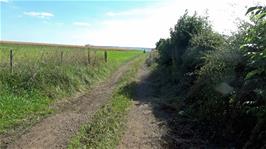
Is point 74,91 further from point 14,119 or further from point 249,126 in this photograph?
point 249,126

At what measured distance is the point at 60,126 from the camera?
10.5 m

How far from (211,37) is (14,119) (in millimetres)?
9921

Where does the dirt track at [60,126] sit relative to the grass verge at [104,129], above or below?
below

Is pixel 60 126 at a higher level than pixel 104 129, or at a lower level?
lower

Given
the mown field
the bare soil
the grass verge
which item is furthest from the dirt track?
the bare soil

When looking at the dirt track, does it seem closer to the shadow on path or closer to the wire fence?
the shadow on path

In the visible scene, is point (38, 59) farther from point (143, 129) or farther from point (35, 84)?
point (143, 129)

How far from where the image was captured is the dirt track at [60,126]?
8.98 m

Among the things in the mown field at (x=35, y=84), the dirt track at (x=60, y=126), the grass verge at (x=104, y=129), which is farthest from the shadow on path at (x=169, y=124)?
the mown field at (x=35, y=84)

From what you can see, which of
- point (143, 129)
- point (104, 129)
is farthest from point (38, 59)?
point (104, 129)

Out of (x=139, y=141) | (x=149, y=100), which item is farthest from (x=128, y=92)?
(x=139, y=141)

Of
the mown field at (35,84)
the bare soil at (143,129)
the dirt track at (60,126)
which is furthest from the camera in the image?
the mown field at (35,84)

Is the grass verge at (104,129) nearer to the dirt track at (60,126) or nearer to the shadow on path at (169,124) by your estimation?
the dirt track at (60,126)

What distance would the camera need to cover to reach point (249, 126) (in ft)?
31.0
